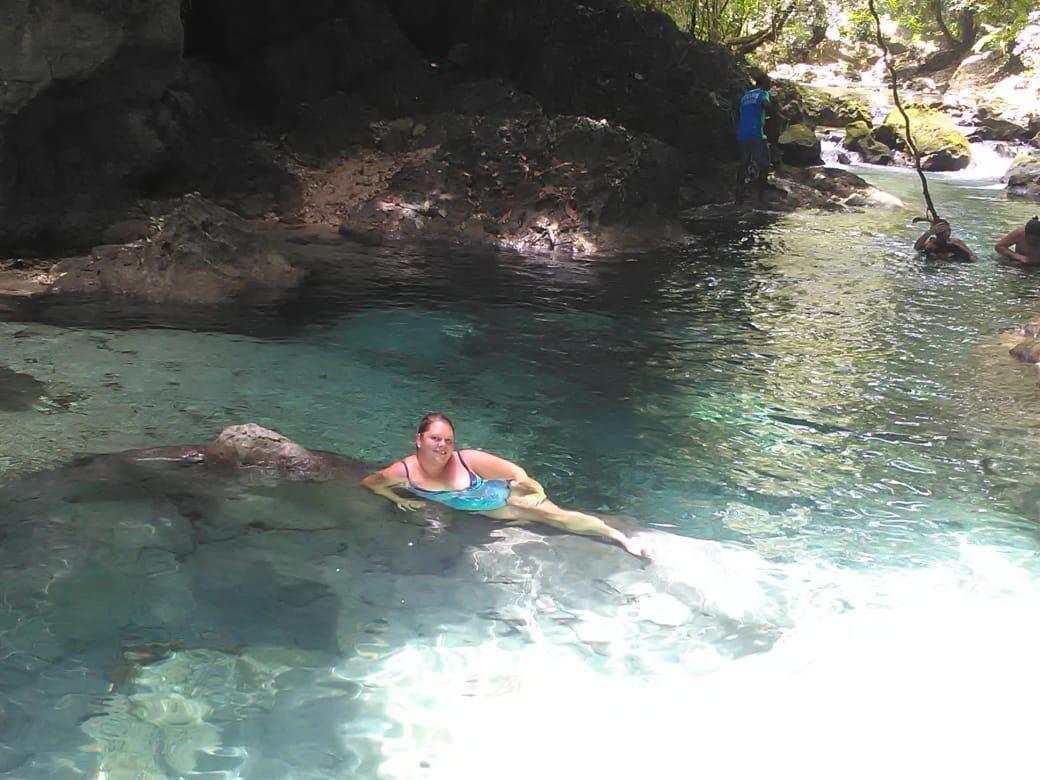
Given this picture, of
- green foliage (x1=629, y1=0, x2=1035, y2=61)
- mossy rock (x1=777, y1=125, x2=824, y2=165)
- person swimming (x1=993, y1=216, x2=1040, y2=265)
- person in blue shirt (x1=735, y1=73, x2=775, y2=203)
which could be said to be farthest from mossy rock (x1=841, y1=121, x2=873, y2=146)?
person swimming (x1=993, y1=216, x2=1040, y2=265)

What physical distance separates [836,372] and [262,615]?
5.83 meters

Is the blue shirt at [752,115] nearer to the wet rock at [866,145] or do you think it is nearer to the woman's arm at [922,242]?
the woman's arm at [922,242]

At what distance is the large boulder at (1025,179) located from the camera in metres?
22.1

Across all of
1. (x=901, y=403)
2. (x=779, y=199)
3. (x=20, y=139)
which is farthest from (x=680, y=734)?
(x=779, y=199)

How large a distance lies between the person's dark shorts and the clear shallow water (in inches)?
402

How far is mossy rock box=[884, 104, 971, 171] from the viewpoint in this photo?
27.3 metres

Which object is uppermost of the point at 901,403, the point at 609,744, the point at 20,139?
the point at 20,139

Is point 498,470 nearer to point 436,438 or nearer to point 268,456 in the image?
point 436,438

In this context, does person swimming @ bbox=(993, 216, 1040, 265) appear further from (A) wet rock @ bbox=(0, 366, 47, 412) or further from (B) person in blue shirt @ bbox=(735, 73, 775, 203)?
(A) wet rock @ bbox=(0, 366, 47, 412)

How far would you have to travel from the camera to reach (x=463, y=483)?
5363 mm

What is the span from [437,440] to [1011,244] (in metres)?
12.1

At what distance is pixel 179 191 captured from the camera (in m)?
13.9

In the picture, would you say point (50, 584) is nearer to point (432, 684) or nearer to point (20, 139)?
point (432, 684)

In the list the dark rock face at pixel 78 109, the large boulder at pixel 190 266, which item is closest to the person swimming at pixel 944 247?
the large boulder at pixel 190 266
